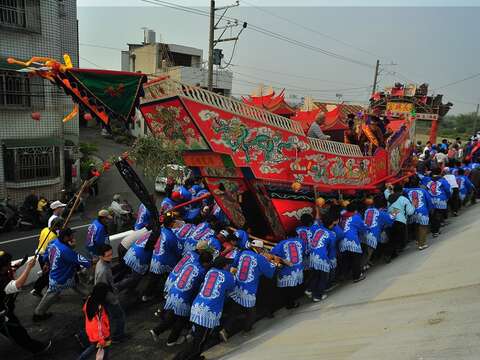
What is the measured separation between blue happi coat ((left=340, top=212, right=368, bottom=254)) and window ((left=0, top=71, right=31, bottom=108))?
36.1 ft

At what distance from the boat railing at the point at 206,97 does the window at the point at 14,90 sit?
8596 millimetres

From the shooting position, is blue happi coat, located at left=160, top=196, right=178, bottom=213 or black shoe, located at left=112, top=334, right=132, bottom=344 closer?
black shoe, located at left=112, top=334, right=132, bottom=344

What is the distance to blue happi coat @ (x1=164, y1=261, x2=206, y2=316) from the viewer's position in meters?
4.46

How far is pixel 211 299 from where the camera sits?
4160 millimetres

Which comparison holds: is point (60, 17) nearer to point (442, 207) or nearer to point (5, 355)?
point (5, 355)

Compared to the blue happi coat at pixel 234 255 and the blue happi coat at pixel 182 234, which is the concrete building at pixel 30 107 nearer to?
the blue happi coat at pixel 182 234

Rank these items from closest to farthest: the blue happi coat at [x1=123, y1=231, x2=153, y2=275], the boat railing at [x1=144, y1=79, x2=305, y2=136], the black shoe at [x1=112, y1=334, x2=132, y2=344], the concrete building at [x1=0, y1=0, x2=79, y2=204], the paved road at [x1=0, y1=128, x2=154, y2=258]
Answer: the black shoe at [x1=112, y1=334, x2=132, y2=344], the boat railing at [x1=144, y1=79, x2=305, y2=136], the blue happi coat at [x1=123, y1=231, x2=153, y2=275], the paved road at [x1=0, y1=128, x2=154, y2=258], the concrete building at [x1=0, y1=0, x2=79, y2=204]

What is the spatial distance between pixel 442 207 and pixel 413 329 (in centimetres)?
499

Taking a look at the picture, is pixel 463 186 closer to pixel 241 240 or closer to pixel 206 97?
pixel 241 240

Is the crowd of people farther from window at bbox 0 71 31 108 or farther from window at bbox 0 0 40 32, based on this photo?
window at bbox 0 0 40 32

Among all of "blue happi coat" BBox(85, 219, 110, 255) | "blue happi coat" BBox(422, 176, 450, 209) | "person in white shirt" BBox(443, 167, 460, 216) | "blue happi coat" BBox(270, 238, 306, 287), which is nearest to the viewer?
"blue happi coat" BBox(270, 238, 306, 287)

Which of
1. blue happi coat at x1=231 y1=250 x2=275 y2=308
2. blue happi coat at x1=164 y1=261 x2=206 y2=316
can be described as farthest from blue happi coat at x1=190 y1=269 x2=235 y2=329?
blue happi coat at x1=231 y1=250 x2=275 y2=308

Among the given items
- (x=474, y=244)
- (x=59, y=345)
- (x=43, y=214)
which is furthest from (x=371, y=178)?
(x=43, y=214)

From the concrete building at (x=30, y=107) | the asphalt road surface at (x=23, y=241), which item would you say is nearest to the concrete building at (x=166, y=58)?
the concrete building at (x=30, y=107)
